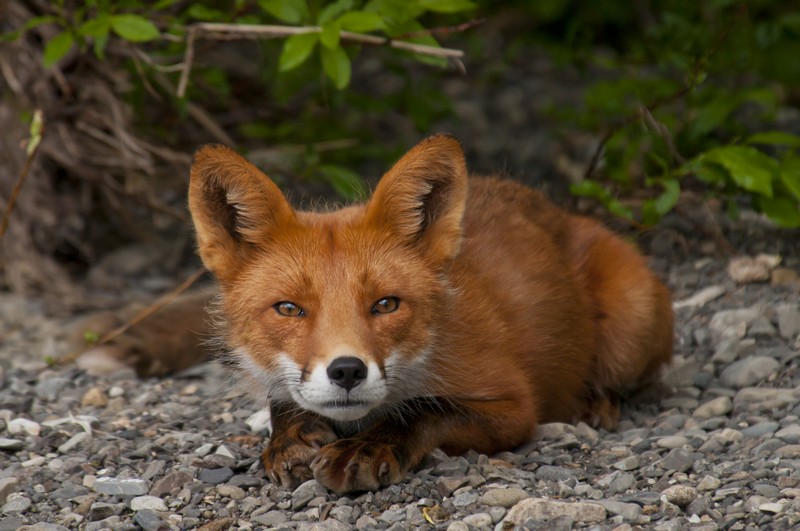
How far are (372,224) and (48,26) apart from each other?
369 cm

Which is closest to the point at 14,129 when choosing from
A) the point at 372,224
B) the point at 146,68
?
the point at 146,68

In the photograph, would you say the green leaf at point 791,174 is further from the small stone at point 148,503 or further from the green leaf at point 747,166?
the small stone at point 148,503

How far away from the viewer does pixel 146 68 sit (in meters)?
6.79

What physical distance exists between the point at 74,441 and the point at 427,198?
1.90m

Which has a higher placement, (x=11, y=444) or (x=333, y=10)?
(x=333, y=10)

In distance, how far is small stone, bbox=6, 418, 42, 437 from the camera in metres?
4.67

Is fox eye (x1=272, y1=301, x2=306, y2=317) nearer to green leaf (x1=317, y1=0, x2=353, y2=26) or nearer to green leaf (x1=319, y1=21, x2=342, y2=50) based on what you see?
green leaf (x1=319, y1=21, x2=342, y2=50)

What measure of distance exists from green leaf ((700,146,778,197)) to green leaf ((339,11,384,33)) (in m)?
1.98

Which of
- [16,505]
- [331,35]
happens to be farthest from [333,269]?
[331,35]

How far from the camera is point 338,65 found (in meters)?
5.29

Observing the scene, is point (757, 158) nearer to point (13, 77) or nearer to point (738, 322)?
point (738, 322)

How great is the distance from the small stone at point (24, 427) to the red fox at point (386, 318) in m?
1.05

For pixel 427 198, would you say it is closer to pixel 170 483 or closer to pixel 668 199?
pixel 170 483

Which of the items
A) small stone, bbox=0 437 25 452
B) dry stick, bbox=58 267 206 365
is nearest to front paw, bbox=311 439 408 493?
small stone, bbox=0 437 25 452
